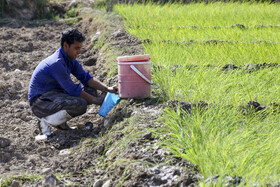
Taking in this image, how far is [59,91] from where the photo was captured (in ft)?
11.4

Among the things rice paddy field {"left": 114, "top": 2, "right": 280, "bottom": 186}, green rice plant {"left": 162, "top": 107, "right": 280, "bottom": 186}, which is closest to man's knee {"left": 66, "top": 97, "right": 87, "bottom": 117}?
rice paddy field {"left": 114, "top": 2, "right": 280, "bottom": 186}

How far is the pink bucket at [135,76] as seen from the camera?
10.3ft

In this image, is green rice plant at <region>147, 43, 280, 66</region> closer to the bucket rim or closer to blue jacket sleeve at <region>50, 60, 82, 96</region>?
the bucket rim

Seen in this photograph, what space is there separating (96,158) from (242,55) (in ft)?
7.54

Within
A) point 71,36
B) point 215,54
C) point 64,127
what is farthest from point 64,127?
point 215,54

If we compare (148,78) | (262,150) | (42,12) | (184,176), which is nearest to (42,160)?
(148,78)

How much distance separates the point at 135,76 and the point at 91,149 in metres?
0.75

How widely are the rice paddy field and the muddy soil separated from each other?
0.14 meters

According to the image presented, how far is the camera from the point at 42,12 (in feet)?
26.6

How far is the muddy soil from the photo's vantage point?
2.22 m

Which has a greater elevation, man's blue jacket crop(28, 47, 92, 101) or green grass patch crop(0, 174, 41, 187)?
man's blue jacket crop(28, 47, 92, 101)

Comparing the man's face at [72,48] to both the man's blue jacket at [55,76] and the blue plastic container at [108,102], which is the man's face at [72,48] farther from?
the blue plastic container at [108,102]

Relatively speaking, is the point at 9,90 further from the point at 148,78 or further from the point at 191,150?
the point at 191,150

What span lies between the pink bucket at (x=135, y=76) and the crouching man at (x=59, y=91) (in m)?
0.29
